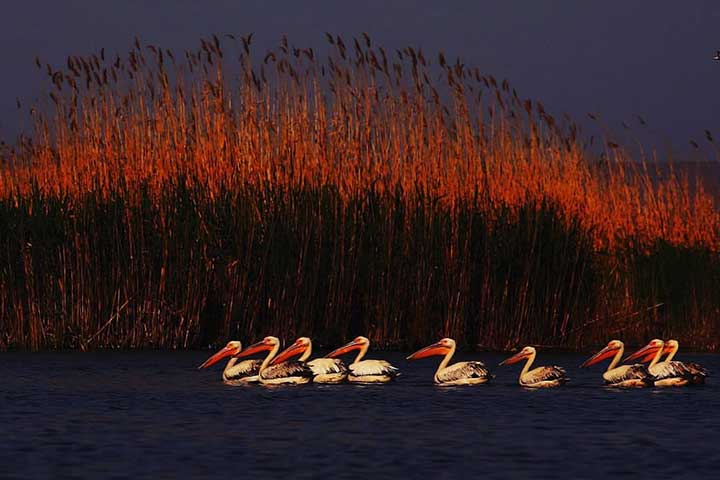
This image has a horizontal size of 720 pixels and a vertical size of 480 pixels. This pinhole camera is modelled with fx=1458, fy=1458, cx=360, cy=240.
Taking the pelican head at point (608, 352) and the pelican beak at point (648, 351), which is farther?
the pelican beak at point (648, 351)

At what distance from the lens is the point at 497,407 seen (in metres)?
11.7

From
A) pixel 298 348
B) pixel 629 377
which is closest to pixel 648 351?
pixel 629 377

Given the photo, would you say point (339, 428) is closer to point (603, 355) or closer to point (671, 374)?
point (671, 374)

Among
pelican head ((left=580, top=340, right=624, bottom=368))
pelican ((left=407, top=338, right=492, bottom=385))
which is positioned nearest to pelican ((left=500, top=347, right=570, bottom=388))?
pelican ((left=407, top=338, right=492, bottom=385))

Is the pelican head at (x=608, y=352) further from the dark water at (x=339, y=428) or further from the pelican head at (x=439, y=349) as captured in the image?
the pelican head at (x=439, y=349)

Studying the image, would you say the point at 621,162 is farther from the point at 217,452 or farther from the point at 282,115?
the point at 217,452

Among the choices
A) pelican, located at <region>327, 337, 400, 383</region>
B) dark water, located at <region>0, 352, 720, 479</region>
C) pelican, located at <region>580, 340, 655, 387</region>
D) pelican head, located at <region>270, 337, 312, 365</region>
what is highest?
pelican head, located at <region>270, 337, 312, 365</region>

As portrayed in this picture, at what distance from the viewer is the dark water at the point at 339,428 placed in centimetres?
834

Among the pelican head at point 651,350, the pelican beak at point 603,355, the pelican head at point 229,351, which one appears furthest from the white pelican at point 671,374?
the pelican head at point 229,351

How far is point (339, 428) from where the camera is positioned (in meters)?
10.2

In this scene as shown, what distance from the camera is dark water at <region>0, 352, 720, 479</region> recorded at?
834 cm

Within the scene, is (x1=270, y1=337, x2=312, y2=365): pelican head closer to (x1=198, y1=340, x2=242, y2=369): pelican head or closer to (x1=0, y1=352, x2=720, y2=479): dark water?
(x1=198, y1=340, x2=242, y2=369): pelican head

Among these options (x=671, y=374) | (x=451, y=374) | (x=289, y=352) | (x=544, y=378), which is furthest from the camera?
(x=289, y=352)

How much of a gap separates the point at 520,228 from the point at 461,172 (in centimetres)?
97
